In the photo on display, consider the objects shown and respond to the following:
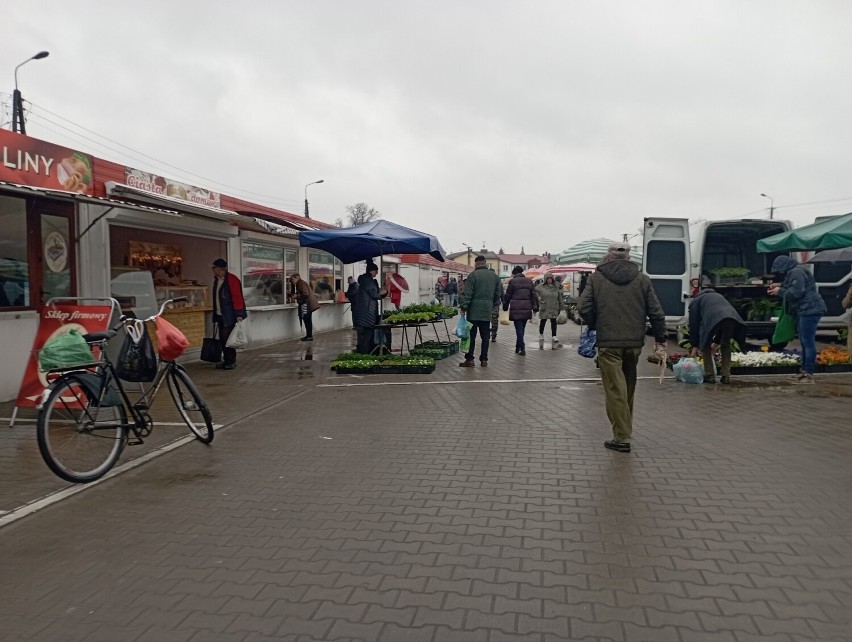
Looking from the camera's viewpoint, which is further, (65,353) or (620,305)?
(620,305)

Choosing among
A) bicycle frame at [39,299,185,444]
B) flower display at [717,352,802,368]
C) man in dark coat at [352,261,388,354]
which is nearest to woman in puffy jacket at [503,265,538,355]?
man in dark coat at [352,261,388,354]

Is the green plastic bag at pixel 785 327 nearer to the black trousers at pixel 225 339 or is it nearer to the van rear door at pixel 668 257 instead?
the van rear door at pixel 668 257

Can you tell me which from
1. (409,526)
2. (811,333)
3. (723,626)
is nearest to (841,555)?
Result: (723,626)

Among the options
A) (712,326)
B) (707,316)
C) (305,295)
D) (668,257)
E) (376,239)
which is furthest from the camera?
(305,295)

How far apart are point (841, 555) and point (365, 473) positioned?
10.4ft

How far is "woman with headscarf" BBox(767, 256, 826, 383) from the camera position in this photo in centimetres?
924

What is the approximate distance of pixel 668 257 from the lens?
13.8 meters

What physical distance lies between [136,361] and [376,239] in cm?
597

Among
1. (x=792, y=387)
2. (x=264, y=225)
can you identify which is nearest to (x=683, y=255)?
(x=792, y=387)

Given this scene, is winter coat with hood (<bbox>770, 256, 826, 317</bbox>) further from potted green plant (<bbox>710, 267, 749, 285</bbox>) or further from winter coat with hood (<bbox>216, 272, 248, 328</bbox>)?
winter coat with hood (<bbox>216, 272, 248, 328</bbox>)

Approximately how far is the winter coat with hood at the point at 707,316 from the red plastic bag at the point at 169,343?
21.8ft

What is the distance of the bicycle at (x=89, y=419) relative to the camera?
484 cm

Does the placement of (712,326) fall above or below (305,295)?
below

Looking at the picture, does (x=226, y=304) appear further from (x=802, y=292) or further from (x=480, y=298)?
(x=802, y=292)
